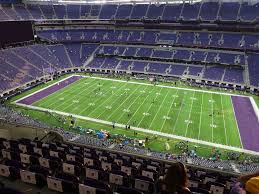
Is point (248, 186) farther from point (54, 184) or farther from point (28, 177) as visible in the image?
point (28, 177)

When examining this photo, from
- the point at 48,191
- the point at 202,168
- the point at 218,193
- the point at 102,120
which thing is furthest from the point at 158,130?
the point at 48,191

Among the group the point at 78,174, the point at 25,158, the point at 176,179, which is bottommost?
the point at 78,174

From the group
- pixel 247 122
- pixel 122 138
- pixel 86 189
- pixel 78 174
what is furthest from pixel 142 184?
pixel 247 122

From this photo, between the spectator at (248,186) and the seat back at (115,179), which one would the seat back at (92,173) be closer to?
the seat back at (115,179)

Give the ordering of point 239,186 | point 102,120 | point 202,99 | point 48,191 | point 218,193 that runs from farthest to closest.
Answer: point 202,99 < point 102,120 < point 218,193 < point 48,191 < point 239,186

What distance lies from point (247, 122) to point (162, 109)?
1189 centimetres

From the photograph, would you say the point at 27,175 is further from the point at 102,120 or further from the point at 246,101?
the point at 246,101

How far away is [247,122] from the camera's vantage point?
37094 mm

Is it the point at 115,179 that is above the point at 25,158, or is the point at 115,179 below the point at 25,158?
below

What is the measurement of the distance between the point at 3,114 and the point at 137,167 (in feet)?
76.4

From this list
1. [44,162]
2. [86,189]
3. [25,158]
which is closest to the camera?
[86,189]

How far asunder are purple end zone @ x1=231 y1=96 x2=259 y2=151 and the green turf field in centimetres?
79

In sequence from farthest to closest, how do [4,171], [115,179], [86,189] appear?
[115,179], [4,171], [86,189]

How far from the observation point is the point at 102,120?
3672cm
